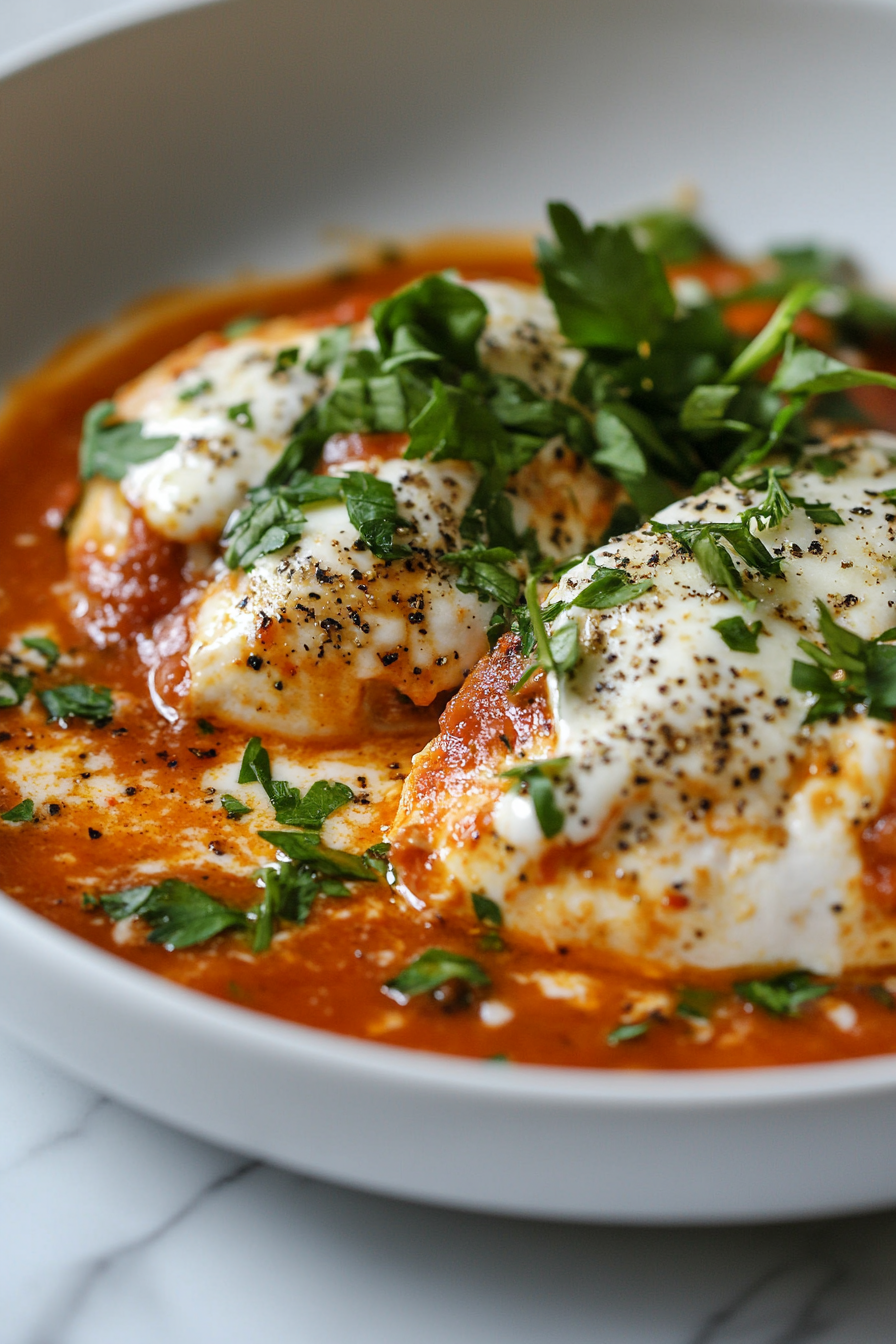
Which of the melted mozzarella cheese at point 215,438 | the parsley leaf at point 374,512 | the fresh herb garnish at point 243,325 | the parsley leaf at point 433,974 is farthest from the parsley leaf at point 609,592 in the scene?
the fresh herb garnish at point 243,325

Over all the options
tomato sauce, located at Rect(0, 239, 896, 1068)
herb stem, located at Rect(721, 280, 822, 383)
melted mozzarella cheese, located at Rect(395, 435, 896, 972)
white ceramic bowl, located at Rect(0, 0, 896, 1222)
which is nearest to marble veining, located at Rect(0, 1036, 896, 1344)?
tomato sauce, located at Rect(0, 239, 896, 1068)

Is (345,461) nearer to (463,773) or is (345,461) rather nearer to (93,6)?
(463,773)

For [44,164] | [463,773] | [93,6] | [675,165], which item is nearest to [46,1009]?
[463,773]

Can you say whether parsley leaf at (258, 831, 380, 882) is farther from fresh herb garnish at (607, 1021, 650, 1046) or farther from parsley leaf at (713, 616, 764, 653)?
parsley leaf at (713, 616, 764, 653)

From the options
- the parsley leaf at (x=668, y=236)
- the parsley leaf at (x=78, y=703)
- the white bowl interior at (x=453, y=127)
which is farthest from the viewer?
the parsley leaf at (x=668, y=236)

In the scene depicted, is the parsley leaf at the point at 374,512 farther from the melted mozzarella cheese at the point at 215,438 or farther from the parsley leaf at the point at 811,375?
the parsley leaf at the point at 811,375

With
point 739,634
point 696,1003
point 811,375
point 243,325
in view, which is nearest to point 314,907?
point 696,1003

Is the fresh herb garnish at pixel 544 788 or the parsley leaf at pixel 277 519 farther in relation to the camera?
the parsley leaf at pixel 277 519
